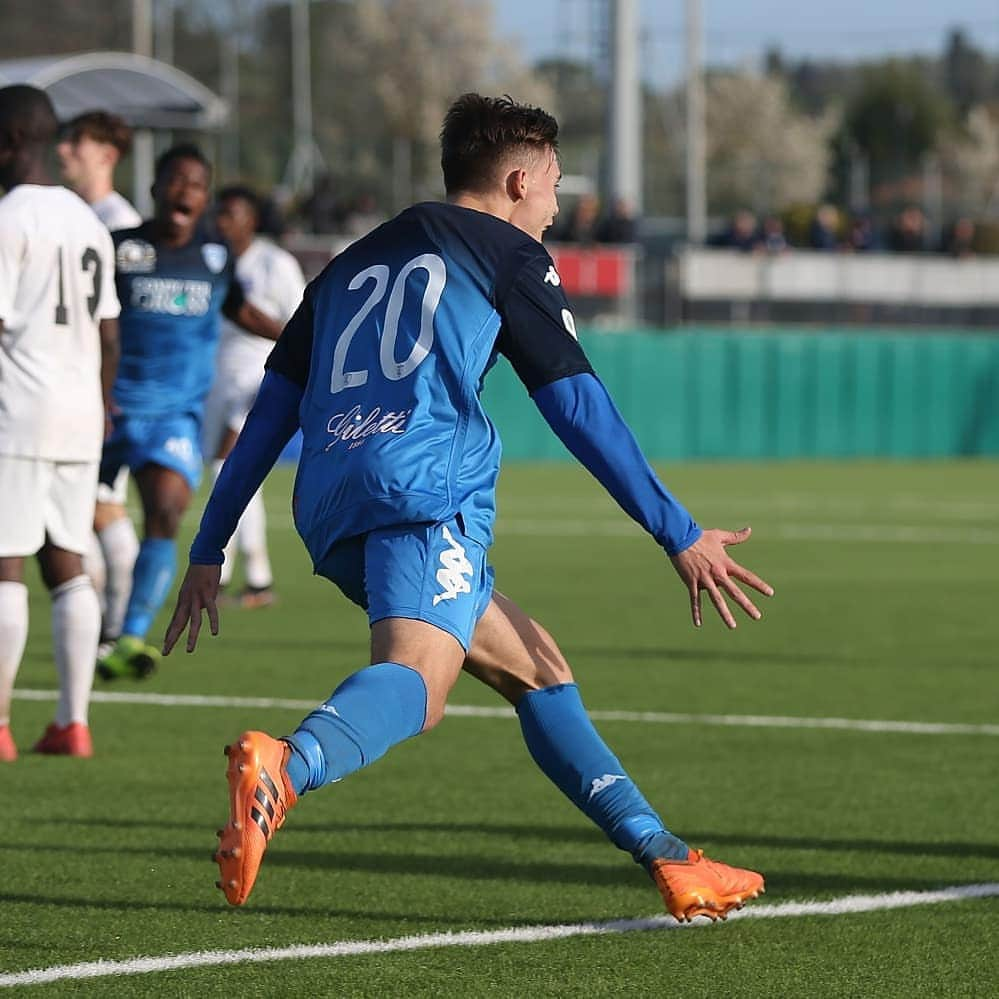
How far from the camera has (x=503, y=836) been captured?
6.56 metres

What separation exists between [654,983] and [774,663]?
19.5ft

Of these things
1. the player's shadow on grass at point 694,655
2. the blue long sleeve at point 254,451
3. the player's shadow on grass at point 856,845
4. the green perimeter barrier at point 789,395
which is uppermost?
the blue long sleeve at point 254,451

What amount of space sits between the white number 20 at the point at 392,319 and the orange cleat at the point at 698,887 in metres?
1.28

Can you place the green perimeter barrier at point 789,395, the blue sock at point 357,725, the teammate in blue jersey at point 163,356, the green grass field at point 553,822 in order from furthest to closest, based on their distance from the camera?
the green perimeter barrier at point 789,395 < the teammate in blue jersey at point 163,356 < the green grass field at point 553,822 < the blue sock at point 357,725

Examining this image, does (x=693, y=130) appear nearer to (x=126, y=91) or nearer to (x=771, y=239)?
(x=771, y=239)

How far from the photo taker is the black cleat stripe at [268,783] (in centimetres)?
425

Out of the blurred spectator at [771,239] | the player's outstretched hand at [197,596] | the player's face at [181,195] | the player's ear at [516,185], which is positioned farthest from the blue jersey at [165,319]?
the blurred spectator at [771,239]

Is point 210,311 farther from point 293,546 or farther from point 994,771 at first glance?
point 293,546

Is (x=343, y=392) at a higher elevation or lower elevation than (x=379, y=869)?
higher

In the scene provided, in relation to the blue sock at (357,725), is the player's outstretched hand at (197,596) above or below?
above

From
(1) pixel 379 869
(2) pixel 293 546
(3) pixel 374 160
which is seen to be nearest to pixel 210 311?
(1) pixel 379 869

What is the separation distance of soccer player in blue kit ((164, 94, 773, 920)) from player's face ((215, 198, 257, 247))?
26.8 ft

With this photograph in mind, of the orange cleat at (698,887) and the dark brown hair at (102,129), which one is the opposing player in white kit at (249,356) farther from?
the orange cleat at (698,887)

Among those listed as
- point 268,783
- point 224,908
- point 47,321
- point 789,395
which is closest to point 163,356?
point 47,321
